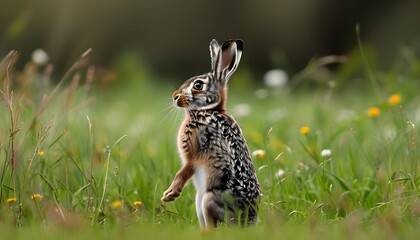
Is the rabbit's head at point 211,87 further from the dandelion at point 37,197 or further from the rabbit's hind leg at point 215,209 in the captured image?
the dandelion at point 37,197

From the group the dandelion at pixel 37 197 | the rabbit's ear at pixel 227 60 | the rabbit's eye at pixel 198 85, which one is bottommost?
the dandelion at pixel 37 197

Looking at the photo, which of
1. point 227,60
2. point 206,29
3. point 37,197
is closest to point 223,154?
point 227,60

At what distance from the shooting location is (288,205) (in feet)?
15.7

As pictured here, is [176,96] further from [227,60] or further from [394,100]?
[394,100]

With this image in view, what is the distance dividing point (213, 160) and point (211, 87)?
1.48ft

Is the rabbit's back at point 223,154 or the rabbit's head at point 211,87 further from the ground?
the rabbit's head at point 211,87

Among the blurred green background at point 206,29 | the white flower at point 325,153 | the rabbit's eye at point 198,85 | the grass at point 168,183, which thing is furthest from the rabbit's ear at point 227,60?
the blurred green background at point 206,29

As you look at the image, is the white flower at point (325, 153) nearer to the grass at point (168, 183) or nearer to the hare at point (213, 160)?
the grass at point (168, 183)

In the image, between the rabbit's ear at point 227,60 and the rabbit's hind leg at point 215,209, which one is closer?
the rabbit's hind leg at point 215,209

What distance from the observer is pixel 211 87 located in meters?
4.70

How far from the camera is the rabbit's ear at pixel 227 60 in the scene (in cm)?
476

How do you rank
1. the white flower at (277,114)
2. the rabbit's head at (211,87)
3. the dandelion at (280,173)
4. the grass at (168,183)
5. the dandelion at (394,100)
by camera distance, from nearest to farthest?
the grass at (168,183) < the rabbit's head at (211,87) < the dandelion at (280,173) < the dandelion at (394,100) < the white flower at (277,114)

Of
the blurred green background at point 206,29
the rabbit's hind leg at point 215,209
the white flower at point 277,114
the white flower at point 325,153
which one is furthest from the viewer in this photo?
the blurred green background at point 206,29

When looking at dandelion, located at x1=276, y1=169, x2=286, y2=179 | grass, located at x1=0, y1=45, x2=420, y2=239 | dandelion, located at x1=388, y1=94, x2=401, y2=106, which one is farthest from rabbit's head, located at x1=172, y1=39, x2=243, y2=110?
dandelion, located at x1=388, y1=94, x2=401, y2=106
